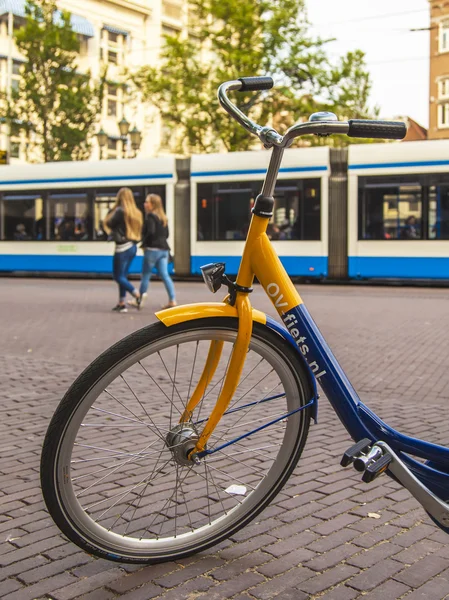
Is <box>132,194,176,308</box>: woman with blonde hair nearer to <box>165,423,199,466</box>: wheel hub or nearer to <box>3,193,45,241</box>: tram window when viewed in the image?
<box>165,423,199,466</box>: wheel hub

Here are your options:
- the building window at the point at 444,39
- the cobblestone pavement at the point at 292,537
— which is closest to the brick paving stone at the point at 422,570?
the cobblestone pavement at the point at 292,537

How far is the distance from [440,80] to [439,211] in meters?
37.2

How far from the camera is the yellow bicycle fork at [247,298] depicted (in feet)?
8.37

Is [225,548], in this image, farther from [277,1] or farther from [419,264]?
[277,1]

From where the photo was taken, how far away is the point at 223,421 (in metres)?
2.75

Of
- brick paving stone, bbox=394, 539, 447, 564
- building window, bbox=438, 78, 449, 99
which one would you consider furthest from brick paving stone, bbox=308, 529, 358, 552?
building window, bbox=438, 78, 449, 99

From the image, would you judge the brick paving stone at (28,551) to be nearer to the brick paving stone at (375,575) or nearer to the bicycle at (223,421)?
the bicycle at (223,421)

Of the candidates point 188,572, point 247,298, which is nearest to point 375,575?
point 188,572

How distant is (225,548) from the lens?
109 inches

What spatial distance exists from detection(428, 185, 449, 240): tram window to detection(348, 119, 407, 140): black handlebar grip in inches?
624

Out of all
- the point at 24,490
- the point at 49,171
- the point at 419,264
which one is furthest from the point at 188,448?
the point at 49,171

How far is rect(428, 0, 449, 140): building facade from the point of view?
2015 inches

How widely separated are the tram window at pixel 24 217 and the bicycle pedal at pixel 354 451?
20.7 meters

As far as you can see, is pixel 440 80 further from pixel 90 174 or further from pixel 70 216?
pixel 70 216
